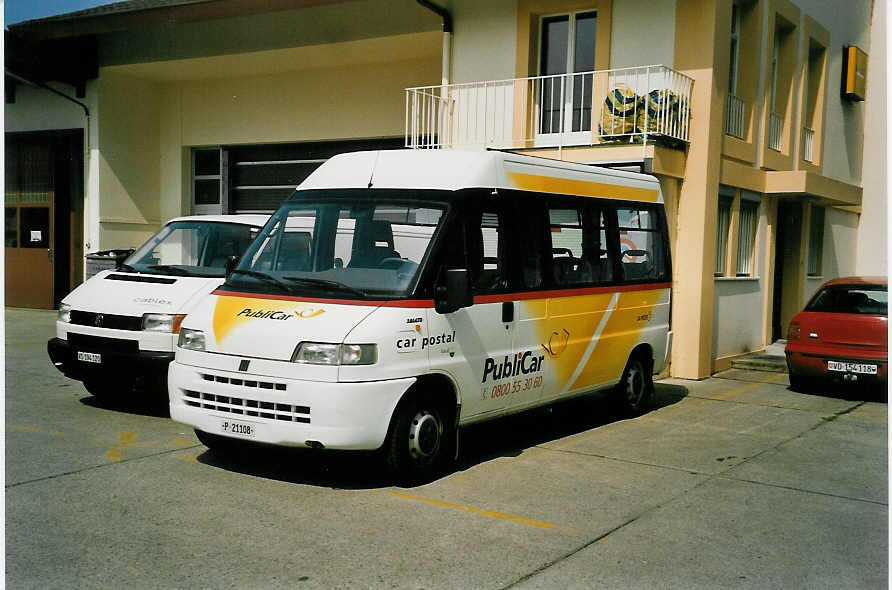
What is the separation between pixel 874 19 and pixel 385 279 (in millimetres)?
17193

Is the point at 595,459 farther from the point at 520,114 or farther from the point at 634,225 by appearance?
the point at 520,114

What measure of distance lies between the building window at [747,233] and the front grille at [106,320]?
9740 millimetres

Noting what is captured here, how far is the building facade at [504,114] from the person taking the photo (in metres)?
12.5

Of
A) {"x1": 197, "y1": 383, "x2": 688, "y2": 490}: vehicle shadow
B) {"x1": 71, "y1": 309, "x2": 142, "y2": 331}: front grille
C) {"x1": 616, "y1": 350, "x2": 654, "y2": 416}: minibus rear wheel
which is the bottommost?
{"x1": 197, "y1": 383, "x2": 688, "y2": 490}: vehicle shadow

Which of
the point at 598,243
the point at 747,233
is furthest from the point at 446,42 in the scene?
the point at 598,243

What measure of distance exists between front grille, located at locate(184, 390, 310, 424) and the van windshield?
861 millimetres

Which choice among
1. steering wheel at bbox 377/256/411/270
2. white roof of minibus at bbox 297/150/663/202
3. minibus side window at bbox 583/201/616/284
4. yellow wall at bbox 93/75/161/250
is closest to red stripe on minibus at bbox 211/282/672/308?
minibus side window at bbox 583/201/616/284

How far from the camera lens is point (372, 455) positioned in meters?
7.01

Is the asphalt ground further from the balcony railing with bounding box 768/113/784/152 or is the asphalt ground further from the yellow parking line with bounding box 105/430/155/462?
the balcony railing with bounding box 768/113/784/152

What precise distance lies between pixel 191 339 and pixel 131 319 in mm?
2018

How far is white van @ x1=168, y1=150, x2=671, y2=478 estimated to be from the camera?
614 cm

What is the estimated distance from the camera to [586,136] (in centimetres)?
1302

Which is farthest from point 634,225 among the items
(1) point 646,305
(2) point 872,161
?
(2) point 872,161

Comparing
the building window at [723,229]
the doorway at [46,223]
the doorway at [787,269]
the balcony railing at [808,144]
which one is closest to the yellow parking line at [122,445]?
the building window at [723,229]
